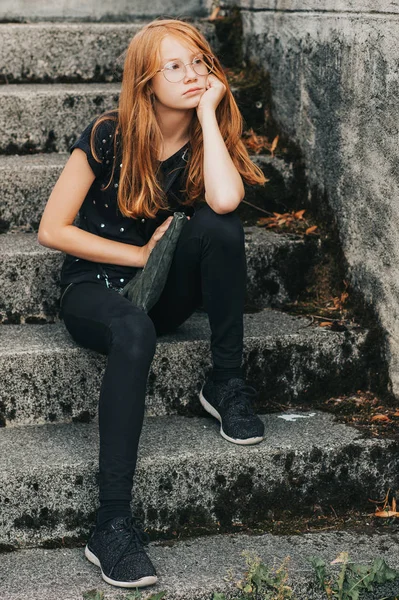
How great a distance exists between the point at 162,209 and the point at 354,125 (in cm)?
80

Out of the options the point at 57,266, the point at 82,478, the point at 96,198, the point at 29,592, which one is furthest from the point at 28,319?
the point at 29,592

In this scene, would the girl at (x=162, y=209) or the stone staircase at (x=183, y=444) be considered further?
the girl at (x=162, y=209)

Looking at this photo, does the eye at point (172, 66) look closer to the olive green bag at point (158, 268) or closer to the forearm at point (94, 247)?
the olive green bag at point (158, 268)

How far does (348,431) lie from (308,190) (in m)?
1.22

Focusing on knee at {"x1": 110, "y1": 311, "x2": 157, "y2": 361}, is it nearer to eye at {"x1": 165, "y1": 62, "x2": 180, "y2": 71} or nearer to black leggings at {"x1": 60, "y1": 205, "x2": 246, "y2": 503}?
black leggings at {"x1": 60, "y1": 205, "x2": 246, "y2": 503}

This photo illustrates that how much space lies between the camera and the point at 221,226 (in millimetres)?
2680

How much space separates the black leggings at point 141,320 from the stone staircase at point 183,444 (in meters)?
0.16

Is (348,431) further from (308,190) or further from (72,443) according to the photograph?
(308,190)

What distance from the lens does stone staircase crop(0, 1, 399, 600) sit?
99.0 inches

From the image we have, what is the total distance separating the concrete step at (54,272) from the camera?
3.16 metres

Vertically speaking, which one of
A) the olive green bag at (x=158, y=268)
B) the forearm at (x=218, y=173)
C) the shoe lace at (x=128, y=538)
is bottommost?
the shoe lace at (x=128, y=538)

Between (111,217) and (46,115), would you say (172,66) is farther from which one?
(46,115)

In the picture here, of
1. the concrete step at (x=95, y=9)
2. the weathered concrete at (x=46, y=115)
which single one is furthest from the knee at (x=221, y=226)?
the concrete step at (x=95, y=9)

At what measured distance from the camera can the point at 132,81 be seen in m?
2.82
